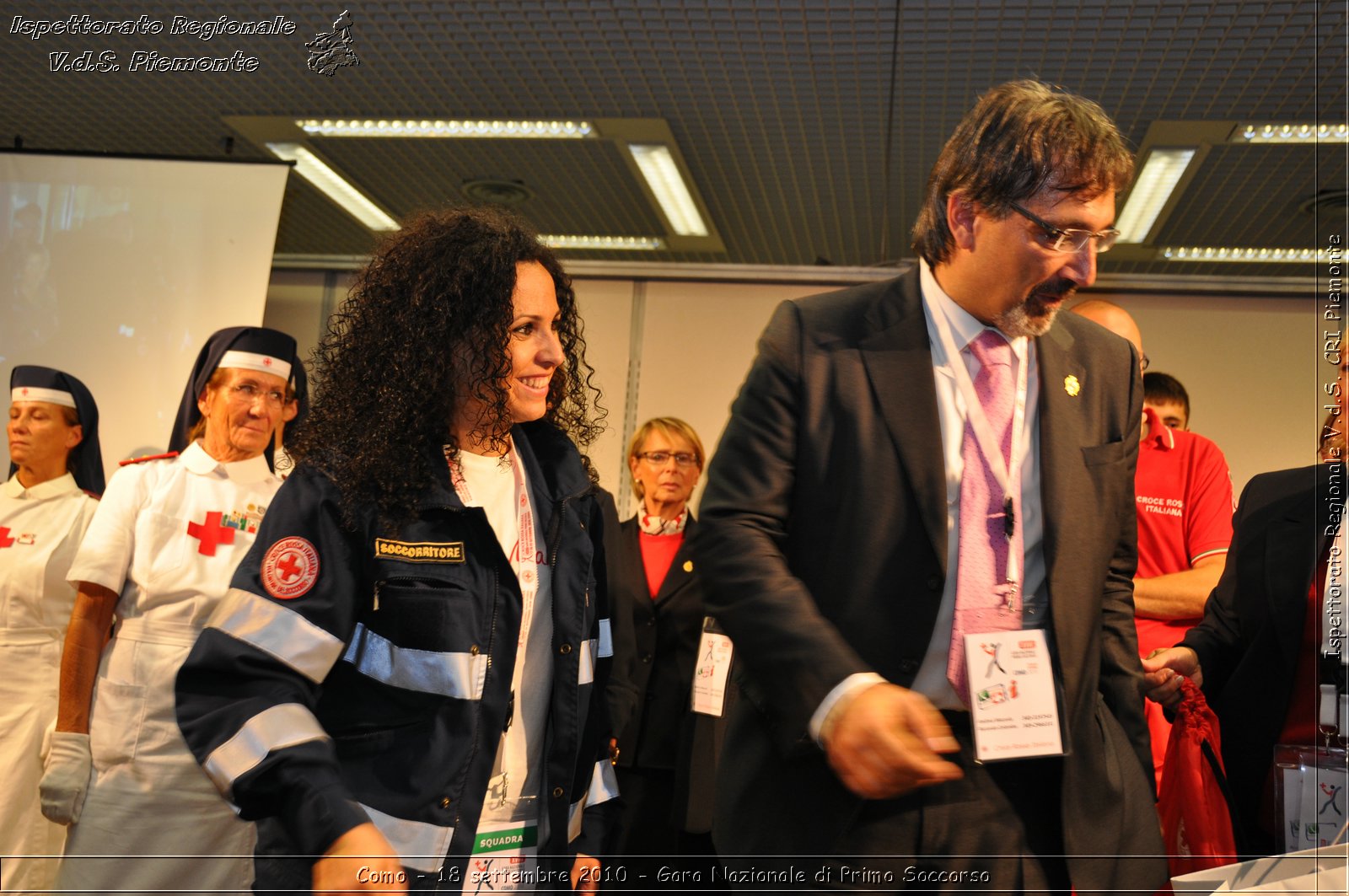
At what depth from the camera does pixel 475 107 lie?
575cm

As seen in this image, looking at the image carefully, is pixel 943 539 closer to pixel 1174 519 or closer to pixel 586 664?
pixel 586 664

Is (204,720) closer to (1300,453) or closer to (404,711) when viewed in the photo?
(404,711)

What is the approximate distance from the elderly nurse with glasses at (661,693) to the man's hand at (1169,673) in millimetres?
1678

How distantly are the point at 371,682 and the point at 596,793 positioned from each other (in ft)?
1.81

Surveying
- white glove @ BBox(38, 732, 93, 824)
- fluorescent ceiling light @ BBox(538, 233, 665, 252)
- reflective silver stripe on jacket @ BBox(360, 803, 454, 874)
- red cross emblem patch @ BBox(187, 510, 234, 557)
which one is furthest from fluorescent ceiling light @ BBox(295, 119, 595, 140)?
reflective silver stripe on jacket @ BBox(360, 803, 454, 874)

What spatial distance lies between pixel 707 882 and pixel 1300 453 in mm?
2673

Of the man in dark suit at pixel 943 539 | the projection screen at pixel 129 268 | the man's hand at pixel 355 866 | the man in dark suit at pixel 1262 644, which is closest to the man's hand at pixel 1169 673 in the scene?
the man in dark suit at pixel 1262 644

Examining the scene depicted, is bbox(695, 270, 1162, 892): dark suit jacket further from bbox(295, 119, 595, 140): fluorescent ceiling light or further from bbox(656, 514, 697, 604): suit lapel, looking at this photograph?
bbox(295, 119, 595, 140): fluorescent ceiling light

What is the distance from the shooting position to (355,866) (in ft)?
4.45

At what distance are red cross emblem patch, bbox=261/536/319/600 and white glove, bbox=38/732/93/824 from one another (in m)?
1.96

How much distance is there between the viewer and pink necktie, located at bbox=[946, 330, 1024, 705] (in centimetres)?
144

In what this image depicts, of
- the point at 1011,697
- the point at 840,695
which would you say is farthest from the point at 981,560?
the point at 840,695

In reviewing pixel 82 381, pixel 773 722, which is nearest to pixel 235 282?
pixel 82 381

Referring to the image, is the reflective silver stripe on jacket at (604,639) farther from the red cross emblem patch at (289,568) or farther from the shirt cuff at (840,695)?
the shirt cuff at (840,695)
